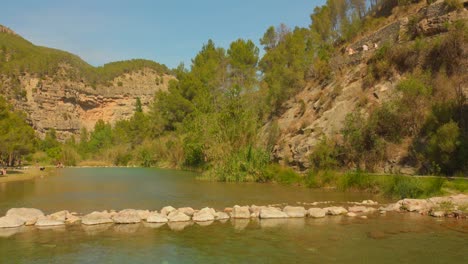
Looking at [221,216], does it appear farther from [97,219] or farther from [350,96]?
[350,96]

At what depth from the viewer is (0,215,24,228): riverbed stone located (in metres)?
12.6

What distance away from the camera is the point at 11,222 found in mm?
12758

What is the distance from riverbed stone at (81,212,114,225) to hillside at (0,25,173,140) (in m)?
74.8

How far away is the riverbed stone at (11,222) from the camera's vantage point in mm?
12629

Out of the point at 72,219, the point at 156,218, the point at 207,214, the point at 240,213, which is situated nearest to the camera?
the point at 72,219

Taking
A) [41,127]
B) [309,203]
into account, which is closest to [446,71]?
[309,203]

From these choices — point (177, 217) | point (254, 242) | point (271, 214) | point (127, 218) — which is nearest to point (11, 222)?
point (127, 218)

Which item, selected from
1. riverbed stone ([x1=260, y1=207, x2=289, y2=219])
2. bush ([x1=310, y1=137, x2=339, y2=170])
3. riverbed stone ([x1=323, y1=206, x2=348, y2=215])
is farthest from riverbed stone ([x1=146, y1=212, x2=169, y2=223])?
bush ([x1=310, y1=137, x2=339, y2=170])

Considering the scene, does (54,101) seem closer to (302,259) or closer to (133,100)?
(133,100)

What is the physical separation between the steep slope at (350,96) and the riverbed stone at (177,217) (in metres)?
13.1

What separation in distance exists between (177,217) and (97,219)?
253 cm

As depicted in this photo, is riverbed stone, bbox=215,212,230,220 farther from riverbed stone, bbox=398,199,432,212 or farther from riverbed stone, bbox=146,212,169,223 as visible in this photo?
riverbed stone, bbox=398,199,432,212

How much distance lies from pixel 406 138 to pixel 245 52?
3433cm

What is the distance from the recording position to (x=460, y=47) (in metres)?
25.5
